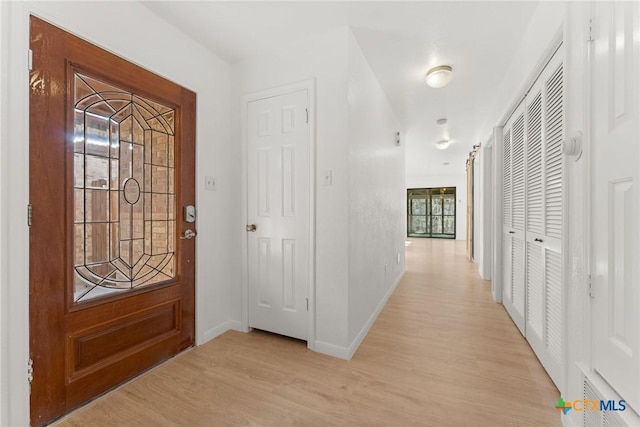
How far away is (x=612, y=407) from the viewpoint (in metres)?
1.00

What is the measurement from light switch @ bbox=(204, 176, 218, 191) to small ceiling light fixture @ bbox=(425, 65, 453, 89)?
2305 millimetres

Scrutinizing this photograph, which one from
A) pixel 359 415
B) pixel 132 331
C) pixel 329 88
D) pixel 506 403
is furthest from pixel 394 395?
pixel 329 88

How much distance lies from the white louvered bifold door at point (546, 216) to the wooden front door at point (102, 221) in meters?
2.59

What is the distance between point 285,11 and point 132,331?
243 centimetres

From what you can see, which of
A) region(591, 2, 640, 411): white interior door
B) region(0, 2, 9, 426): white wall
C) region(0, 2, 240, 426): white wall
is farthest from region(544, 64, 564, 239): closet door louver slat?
region(0, 2, 9, 426): white wall

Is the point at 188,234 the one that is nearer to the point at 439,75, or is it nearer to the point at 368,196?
the point at 368,196

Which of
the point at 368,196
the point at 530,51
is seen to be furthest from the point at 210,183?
the point at 530,51

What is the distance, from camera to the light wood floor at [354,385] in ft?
4.69

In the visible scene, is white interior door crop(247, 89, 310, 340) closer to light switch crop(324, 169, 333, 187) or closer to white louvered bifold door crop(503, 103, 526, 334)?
light switch crop(324, 169, 333, 187)

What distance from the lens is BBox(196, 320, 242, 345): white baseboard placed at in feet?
7.31

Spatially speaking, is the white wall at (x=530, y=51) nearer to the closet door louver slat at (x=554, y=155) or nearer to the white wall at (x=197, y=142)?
the closet door louver slat at (x=554, y=155)

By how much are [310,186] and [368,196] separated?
0.70 meters

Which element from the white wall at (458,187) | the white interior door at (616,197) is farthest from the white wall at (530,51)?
the white wall at (458,187)

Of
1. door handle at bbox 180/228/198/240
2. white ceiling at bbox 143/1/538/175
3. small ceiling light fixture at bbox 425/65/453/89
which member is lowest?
door handle at bbox 180/228/198/240
